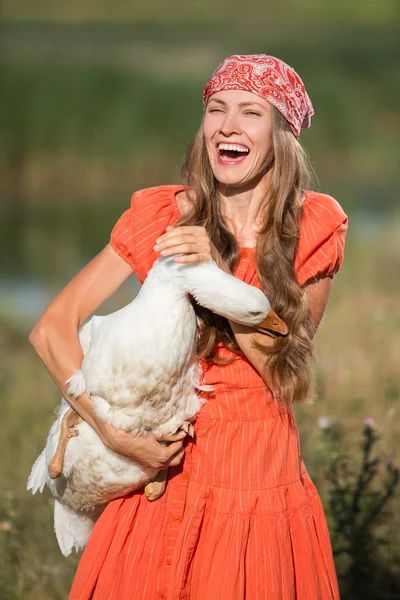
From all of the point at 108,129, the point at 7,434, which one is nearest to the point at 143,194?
the point at 7,434

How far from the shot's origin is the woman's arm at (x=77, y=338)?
2.96m

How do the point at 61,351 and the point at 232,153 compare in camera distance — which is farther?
the point at 232,153

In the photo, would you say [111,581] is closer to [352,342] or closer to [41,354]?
[41,354]

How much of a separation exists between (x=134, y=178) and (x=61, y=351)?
1213 centimetres

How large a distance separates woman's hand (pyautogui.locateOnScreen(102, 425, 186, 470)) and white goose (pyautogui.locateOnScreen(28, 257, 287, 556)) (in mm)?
20

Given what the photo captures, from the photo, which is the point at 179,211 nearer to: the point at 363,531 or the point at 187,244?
the point at 187,244

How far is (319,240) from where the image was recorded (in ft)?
10.5

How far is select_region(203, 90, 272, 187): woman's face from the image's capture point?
3.13 meters

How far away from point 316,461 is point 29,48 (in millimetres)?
22896

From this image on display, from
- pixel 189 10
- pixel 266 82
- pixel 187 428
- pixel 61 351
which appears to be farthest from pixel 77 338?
pixel 189 10

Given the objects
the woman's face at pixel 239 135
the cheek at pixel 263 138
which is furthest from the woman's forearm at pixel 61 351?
the cheek at pixel 263 138

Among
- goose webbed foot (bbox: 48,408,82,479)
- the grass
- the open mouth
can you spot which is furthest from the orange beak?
the grass

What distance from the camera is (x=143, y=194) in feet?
10.7

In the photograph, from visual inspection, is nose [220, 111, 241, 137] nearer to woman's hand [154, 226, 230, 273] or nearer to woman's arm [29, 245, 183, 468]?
woman's hand [154, 226, 230, 273]
